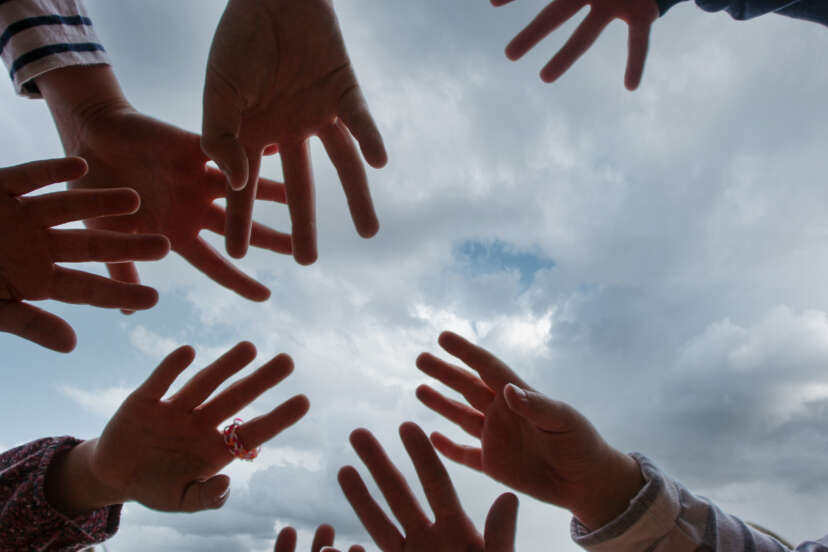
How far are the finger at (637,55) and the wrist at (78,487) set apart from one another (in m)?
2.03

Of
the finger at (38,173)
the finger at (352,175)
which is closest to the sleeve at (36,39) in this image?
the finger at (38,173)

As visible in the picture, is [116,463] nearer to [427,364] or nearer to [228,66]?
[427,364]

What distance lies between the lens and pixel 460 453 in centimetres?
146

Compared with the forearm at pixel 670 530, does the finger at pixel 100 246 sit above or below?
above

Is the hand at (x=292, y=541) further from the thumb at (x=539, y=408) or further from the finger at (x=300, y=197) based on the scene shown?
the finger at (x=300, y=197)

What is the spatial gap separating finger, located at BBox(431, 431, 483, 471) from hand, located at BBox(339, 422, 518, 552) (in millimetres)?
226

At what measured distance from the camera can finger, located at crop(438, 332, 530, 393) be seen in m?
1.39

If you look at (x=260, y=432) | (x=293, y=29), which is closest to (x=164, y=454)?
(x=260, y=432)

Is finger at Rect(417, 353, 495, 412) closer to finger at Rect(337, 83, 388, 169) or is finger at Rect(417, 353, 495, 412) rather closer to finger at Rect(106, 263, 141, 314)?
finger at Rect(337, 83, 388, 169)

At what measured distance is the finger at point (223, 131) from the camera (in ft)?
4.10

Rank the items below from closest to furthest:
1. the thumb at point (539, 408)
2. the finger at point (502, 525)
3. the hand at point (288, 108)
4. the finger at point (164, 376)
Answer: the finger at point (502, 525) < the thumb at point (539, 408) < the hand at point (288, 108) < the finger at point (164, 376)

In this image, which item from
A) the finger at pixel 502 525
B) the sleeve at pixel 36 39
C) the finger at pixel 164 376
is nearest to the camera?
the finger at pixel 502 525

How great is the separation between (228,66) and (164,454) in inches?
39.6

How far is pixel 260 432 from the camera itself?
1398 millimetres
